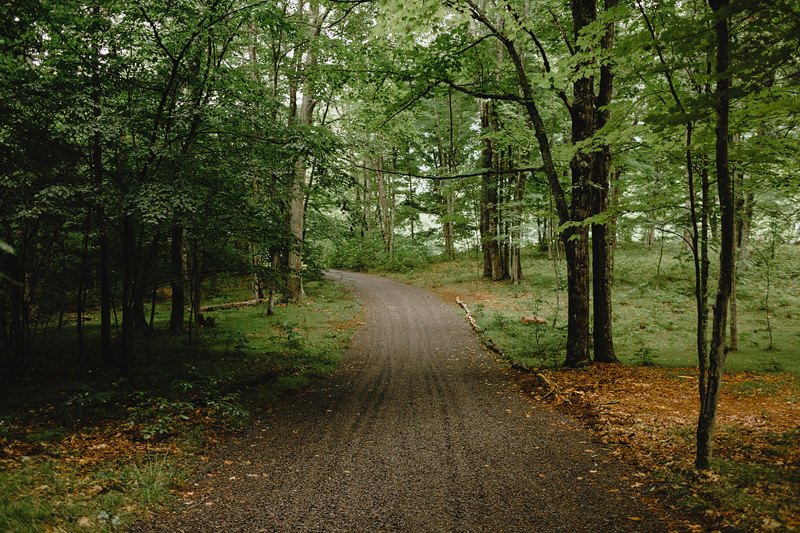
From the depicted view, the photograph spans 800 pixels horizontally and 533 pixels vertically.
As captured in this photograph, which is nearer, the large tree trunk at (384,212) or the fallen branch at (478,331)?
the fallen branch at (478,331)

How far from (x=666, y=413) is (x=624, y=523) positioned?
129 inches

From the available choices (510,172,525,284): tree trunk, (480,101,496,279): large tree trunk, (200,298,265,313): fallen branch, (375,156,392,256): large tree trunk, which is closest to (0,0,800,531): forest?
(200,298,265,313): fallen branch

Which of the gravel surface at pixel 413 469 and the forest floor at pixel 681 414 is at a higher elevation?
the forest floor at pixel 681 414

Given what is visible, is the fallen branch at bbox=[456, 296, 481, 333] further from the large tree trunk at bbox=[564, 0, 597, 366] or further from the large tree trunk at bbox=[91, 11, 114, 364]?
the large tree trunk at bbox=[91, 11, 114, 364]

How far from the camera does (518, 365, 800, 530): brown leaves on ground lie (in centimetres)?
394

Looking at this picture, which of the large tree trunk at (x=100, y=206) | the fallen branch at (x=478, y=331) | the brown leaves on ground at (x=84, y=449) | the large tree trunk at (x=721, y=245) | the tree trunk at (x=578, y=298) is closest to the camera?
the large tree trunk at (x=721, y=245)

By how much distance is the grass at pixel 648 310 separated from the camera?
36.9ft

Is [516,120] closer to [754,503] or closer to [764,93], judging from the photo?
[764,93]

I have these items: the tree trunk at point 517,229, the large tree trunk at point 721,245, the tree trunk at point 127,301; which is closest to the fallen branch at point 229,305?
the tree trunk at point 127,301

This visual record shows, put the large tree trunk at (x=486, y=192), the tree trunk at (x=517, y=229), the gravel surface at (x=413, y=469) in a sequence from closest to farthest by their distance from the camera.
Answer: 1. the gravel surface at (x=413, y=469)
2. the tree trunk at (x=517, y=229)
3. the large tree trunk at (x=486, y=192)

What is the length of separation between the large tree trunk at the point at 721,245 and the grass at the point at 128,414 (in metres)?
6.09

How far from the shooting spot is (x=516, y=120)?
14.2 m

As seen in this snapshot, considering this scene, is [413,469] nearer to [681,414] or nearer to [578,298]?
[681,414]

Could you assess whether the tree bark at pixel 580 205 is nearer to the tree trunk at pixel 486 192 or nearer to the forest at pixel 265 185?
the forest at pixel 265 185
